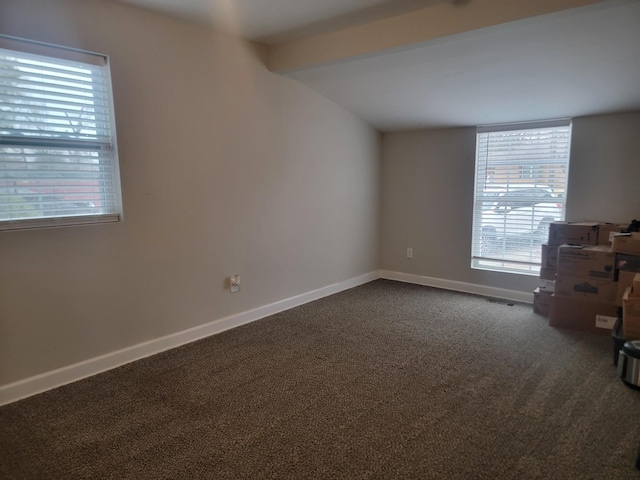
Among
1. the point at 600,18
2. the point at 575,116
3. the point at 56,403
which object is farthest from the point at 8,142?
the point at 575,116

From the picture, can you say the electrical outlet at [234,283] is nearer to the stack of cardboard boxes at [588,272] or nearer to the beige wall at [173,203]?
the beige wall at [173,203]

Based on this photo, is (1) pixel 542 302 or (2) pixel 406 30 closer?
(2) pixel 406 30

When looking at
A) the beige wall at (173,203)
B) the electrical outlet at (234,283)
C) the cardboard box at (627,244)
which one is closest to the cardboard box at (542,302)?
the cardboard box at (627,244)

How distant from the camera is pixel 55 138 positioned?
7.68ft

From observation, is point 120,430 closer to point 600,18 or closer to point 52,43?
point 52,43

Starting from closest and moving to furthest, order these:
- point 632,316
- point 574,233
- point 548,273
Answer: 1. point 632,316
2. point 574,233
3. point 548,273

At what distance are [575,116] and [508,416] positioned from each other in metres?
3.03

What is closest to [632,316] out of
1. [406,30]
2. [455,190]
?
[455,190]

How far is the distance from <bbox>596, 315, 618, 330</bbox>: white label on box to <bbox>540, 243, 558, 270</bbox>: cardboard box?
1.90 ft

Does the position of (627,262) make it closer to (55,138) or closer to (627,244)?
(627,244)

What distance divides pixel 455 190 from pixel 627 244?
184 cm

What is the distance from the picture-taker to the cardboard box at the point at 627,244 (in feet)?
9.82

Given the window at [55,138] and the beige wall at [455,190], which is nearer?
the window at [55,138]

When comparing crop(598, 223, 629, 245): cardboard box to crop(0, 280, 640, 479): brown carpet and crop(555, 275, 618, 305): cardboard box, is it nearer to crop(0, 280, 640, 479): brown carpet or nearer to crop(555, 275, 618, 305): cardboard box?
crop(555, 275, 618, 305): cardboard box
